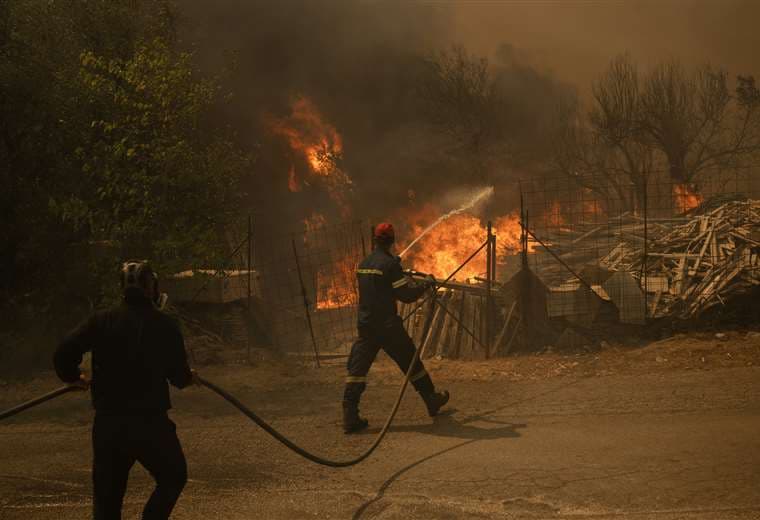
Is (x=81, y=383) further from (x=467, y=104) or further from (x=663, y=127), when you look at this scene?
(x=467, y=104)

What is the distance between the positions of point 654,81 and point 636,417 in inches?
930

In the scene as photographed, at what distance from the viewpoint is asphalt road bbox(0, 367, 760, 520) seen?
5078mm

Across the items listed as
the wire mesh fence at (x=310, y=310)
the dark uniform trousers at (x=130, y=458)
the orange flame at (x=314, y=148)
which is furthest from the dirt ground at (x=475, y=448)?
the orange flame at (x=314, y=148)

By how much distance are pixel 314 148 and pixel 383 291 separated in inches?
676

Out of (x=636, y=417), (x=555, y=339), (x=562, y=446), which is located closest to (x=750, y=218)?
(x=555, y=339)

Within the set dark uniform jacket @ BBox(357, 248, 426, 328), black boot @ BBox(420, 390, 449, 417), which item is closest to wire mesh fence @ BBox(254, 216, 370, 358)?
dark uniform jacket @ BBox(357, 248, 426, 328)

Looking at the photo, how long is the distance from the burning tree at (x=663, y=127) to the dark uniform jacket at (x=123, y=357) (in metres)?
23.7

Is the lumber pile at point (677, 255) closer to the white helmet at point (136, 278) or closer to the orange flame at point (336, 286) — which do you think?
the orange flame at point (336, 286)

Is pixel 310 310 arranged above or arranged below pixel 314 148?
below

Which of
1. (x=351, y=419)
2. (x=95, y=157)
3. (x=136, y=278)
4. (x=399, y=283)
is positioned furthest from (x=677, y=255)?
(x=136, y=278)

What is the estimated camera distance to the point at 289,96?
24.4m

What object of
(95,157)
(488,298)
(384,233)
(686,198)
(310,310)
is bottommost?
(310,310)

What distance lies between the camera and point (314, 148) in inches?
936

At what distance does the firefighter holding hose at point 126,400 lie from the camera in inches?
153
